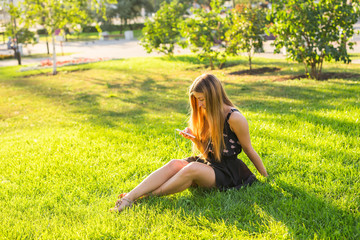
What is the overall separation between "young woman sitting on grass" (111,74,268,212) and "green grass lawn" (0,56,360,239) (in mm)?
127

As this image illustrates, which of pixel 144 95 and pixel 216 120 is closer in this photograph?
pixel 216 120

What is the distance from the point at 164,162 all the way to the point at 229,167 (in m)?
1.14

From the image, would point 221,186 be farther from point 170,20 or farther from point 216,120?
point 170,20

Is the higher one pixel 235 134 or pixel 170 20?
pixel 170 20

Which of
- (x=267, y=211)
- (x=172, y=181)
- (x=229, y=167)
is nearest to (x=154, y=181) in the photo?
Result: (x=172, y=181)

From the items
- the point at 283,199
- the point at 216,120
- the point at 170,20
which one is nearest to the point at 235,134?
the point at 216,120

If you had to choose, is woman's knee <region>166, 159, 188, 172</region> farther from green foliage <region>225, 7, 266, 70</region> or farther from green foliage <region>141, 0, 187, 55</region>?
green foliage <region>141, 0, 187, 55</region>

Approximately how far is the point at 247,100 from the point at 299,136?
288 centimetres

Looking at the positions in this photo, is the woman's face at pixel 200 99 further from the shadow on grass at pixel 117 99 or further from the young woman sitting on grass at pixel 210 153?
the shadow on grass at pixel 117 99

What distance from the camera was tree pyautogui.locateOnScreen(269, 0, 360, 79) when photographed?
8.05m

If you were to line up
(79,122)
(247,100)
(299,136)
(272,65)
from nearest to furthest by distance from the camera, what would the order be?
1. (299,136)
2. (79,122)
3. (247,100)
4. (272,65)

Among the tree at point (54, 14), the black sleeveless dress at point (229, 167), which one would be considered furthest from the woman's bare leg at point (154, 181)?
the tree at point (54, 14)

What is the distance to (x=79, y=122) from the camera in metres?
6.86

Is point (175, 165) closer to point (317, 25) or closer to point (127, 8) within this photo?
point (317, 25)
